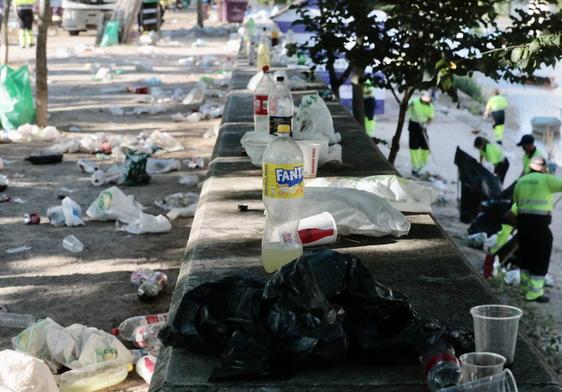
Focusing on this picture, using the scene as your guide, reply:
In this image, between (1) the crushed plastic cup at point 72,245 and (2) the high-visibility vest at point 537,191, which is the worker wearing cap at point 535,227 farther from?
(1) the crushed plastic cup at point 72,245

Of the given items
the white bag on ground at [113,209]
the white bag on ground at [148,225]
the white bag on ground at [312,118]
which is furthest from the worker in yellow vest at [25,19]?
the white bag on ground at [312,118]

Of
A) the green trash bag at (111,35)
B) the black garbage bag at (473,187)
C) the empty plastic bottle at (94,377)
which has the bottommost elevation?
the black garbage bag at (473,187)

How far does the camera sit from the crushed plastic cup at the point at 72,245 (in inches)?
275

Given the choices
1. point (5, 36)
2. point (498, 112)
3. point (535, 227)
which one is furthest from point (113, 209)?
point (498, 112)

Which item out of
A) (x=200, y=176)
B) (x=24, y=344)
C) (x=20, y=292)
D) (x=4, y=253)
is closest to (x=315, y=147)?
(x=24, y=344)

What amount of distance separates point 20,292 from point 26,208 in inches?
95.6

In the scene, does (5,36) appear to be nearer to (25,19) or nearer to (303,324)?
(25,19)

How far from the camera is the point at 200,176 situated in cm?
975

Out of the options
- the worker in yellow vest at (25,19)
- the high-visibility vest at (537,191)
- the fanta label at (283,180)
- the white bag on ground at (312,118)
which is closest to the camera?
the fanta label at (283,180)

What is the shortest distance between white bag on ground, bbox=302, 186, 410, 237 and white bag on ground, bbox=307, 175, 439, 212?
0.32 m

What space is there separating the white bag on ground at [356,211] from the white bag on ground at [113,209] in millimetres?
3866

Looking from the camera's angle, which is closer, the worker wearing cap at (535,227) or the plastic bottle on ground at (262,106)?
the plastic bottle on ground at (262,106)

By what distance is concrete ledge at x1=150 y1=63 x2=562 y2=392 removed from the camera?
8.74 ft

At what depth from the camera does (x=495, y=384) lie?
2268mm
